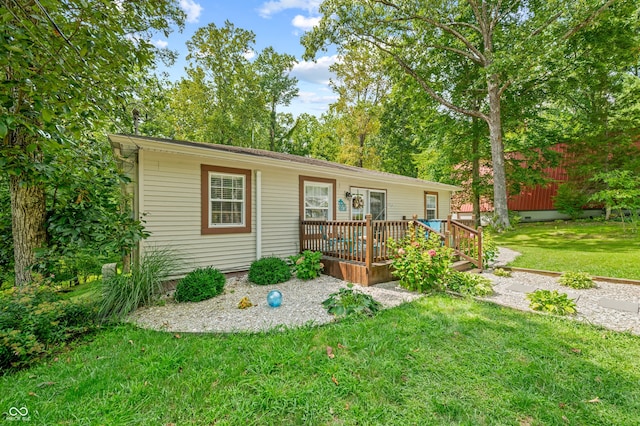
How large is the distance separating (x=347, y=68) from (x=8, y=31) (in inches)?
732

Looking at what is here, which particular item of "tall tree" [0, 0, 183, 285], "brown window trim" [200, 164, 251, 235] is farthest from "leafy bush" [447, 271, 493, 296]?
"tall tree" [0, 0, 183, 285]

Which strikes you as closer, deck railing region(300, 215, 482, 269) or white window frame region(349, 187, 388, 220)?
deck railing region(300, 215, 482, 269)

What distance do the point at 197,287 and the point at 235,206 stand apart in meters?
2.22

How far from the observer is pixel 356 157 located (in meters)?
18.2

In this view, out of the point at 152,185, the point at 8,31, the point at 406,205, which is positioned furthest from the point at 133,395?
the point at 406,205

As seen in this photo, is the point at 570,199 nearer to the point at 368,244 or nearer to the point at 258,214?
the point at 368,244

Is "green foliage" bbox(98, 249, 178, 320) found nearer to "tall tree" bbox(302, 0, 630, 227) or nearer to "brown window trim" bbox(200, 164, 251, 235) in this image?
"brown window trim" bbox(200, 164, 251, 235)

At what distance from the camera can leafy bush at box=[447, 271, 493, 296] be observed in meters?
4.71

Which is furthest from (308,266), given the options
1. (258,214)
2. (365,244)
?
(258,214)

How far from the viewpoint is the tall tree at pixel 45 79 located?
7.49 feet

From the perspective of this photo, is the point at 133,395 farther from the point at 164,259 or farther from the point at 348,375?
the point at 164,259

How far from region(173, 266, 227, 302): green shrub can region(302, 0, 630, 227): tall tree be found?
11.9 meters

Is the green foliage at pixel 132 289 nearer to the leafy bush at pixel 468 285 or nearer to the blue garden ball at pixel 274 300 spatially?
the blue garden ball at pixel 274 300

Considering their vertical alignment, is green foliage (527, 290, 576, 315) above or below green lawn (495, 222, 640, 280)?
below
